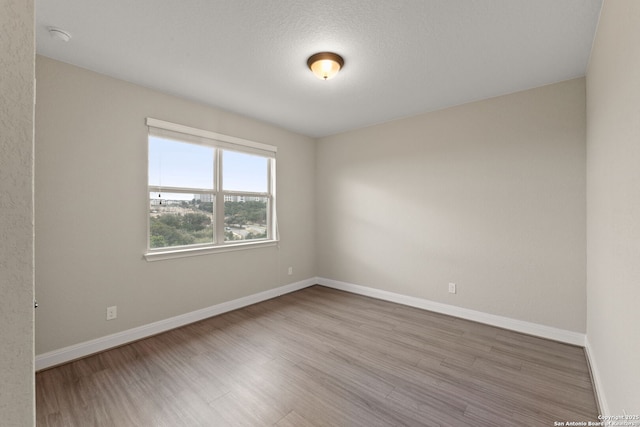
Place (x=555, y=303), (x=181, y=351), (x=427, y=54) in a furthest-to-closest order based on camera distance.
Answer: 1. (x=555, y=303)
2. (x=181, y=351)
3. (x=427, y=54)

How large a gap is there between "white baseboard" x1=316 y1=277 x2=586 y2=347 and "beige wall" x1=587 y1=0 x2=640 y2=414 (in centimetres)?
56

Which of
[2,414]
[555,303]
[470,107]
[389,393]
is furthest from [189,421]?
[470,107]

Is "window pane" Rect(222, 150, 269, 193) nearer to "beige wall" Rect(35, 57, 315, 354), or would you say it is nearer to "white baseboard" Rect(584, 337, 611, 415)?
"beige wall" Rect(35, 57, 315, 354)

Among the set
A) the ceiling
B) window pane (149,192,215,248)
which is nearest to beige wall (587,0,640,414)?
the ceiling

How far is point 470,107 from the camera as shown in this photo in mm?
3314

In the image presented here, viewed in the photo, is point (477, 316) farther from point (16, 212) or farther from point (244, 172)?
point (16, 212)

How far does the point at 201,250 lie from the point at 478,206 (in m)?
3.46

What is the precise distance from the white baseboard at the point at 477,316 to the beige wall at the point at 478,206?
62mm

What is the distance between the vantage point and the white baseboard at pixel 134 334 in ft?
7.54

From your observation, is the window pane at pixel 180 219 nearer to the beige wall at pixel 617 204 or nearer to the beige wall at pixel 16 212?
the beige wall at pixel 16 212

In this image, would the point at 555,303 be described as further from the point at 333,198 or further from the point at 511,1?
the point at 333,198

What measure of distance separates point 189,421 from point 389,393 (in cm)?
138

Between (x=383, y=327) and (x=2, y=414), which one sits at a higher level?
(x=2, y=414)

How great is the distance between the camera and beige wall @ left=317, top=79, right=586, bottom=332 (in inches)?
107
